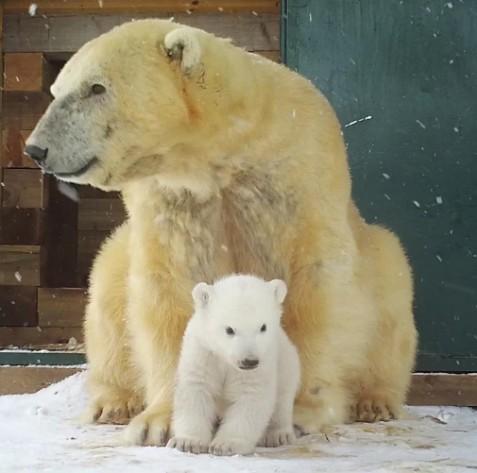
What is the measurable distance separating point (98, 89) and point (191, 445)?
0.93 meters

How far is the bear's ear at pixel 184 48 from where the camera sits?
286 centimetres

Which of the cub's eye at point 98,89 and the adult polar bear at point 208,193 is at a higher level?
the cub's eye at point 98,89

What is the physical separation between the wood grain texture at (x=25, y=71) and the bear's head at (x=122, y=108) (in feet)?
12.0

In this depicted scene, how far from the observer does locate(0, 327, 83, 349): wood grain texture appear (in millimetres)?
6766

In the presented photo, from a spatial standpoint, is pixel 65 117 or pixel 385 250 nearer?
pixel 65 117

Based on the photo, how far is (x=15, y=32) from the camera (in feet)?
21.1

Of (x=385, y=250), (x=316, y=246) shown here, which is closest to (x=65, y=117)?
(x=316, y=246)

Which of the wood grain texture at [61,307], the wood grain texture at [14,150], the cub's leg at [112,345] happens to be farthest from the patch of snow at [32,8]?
the cub's leg at [112,345]

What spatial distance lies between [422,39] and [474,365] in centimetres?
136

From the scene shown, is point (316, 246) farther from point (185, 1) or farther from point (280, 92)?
point (185, 1)

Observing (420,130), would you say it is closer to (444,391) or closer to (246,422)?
(444,391)

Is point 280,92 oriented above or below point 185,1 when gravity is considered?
below

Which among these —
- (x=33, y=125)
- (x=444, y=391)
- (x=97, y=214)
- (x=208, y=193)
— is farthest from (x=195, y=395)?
(x=97, y=214)

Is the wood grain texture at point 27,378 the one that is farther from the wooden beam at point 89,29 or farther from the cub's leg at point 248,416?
the wooden beam at point 89,29
